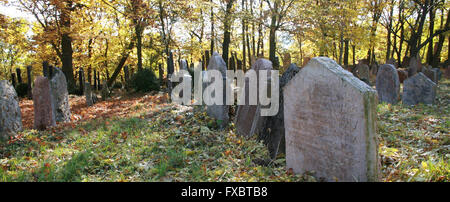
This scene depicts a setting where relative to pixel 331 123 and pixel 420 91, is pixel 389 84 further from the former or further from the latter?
pixel 331 123

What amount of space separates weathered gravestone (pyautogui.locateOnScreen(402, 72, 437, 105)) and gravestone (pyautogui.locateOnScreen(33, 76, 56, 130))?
10468 millimetres

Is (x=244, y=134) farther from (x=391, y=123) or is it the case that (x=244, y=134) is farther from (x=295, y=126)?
(x=391, y=123)

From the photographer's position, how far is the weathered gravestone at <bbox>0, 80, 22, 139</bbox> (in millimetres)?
5992

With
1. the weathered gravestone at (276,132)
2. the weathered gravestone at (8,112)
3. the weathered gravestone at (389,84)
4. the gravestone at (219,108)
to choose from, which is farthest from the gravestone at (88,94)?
the weathered gravestone at (389,84)

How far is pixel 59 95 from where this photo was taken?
27.0 ft

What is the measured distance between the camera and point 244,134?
18.3ft

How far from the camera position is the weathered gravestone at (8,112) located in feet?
19.7

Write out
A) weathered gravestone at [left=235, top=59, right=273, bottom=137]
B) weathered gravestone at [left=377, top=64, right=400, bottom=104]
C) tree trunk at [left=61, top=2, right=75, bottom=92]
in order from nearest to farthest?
1. weathered gravestone at [left=235, top=59, right=273, bottom=137]
2. weathered gravestone at [left=377, top=64, right=400, bottom=104]
3. tree trunk at [left=61, top=2, right=75, bottom=92]

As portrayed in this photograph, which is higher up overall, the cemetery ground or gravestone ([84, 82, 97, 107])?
gravestone ([84, 82, 97, 107])

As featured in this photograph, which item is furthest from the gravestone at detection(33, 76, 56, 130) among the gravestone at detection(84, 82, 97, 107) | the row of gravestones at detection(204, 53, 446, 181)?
the row of gravestones at detection(204, 53, 446, 181)

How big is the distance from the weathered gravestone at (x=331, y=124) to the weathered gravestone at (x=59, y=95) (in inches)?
286

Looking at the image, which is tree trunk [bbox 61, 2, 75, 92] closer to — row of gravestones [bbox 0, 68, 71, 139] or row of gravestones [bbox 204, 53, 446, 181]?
row of gravestones [bbox 0, 68, 71, 139]

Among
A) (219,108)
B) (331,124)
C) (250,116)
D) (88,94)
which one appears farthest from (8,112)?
(331,124)

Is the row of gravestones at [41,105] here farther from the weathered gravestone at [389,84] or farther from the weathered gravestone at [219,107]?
the weathered gravestone at [389,84]
